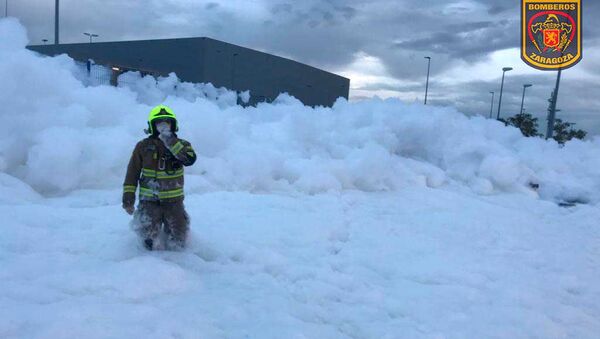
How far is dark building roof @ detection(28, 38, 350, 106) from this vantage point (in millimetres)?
31125

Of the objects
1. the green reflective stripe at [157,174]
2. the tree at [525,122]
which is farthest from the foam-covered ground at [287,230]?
the tree at [525,122]

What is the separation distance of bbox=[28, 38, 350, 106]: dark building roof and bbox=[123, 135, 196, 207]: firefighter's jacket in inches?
988

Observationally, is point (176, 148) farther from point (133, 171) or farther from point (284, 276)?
point (284, 276)

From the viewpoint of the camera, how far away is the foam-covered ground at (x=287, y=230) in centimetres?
405

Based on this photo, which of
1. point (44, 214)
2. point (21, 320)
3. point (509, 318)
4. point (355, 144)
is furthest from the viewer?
point (355, 144)

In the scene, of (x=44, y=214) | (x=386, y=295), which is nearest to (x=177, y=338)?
(x=386, y=295)

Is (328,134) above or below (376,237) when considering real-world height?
above

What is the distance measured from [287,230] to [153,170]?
240 centimetres

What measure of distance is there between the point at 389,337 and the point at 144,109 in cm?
698

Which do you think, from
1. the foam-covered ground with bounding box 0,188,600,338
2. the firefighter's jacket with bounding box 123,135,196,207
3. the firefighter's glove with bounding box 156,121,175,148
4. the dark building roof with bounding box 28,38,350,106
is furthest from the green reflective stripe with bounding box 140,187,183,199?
the dark building roof with bounding box 28,38,350,106

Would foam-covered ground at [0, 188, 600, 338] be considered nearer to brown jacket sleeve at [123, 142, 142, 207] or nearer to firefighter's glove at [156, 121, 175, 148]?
brown jacket sleeve at [123, 142, 142, 207]

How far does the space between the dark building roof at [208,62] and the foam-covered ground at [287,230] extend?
18.6m

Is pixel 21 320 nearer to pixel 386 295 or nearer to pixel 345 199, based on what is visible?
pixel 386 295

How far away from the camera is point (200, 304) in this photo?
408cm
